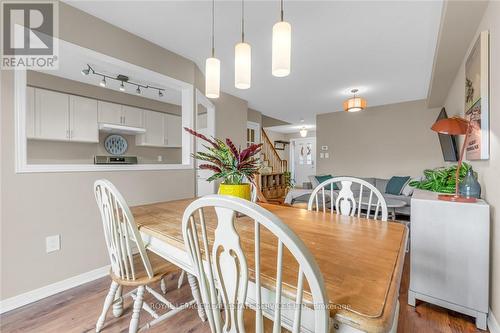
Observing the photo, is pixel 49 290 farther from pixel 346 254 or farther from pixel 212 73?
pixel 346 254

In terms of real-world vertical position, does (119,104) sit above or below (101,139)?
above

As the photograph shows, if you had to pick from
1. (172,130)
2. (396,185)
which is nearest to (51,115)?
(172,130)

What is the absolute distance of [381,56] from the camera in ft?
9.29

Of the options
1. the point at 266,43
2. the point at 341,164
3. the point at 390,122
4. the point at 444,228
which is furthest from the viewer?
the point at 341,164

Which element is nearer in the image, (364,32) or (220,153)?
(220,153)

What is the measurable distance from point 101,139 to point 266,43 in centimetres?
328

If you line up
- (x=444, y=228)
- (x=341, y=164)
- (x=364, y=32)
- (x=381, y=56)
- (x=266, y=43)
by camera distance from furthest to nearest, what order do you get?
(x=341, y=164), (x=381, y=56), (x=266, y=43), (x=364, y=32), (x=444, y=228)

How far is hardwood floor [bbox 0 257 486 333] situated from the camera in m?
1.48

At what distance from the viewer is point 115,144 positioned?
4.15 m

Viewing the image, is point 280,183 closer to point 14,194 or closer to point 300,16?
point 300,16

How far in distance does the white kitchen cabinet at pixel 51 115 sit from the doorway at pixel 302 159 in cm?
733

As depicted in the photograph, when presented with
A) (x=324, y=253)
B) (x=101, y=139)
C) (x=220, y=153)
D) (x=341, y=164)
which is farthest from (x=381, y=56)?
(x=101, y=139)

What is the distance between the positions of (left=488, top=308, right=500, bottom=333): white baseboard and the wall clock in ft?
16.4

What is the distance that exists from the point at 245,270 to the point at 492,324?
191cm
